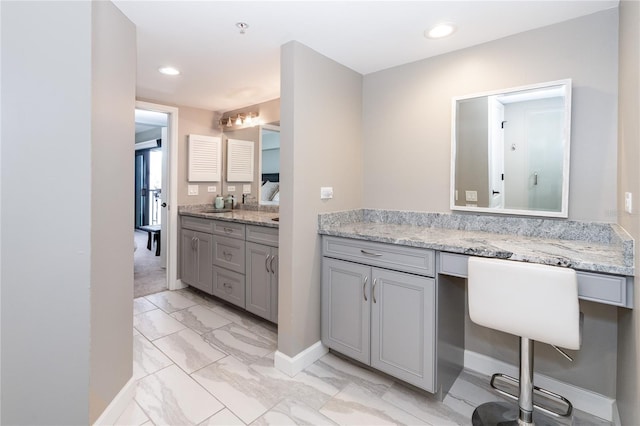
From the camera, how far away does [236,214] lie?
3457mm

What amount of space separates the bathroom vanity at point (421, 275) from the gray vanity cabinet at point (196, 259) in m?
1.60

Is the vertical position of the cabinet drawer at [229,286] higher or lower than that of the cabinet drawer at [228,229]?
lower

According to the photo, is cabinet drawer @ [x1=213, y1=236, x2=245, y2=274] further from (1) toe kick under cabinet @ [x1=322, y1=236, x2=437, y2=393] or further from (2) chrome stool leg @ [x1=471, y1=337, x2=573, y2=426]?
(2) chrome stool leg @ [x1=471, y1=337, x2=573, y2=426]

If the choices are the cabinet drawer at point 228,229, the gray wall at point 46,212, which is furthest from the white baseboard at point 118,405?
the cabinet drawer at point 228,229

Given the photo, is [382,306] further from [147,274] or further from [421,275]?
[147,274]

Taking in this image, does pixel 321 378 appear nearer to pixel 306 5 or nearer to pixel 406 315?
pixel 406 315

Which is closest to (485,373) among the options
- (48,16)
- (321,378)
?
(321,378)

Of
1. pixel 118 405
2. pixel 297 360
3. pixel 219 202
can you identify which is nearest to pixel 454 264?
pixel 297 360

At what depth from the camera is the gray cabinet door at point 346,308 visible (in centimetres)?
207

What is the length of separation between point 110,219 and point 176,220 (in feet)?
7.05

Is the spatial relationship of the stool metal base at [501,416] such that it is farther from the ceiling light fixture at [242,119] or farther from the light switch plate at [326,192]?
the ceiling light fixture at [242,119]

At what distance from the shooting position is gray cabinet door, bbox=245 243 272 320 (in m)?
2.72

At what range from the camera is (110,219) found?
1.64 meters

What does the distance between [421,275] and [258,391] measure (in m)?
1.18
